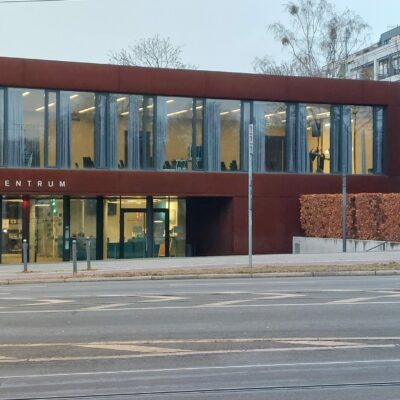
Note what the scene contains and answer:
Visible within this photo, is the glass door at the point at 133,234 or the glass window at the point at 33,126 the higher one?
the glass window at the point at 33,126

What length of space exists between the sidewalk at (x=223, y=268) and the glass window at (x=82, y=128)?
Result: 19.0 feet

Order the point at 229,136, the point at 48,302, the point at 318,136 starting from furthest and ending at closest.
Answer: the point at 318,136 → the point at 229,136 → the point at 48,302

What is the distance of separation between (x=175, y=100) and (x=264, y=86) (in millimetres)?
3985

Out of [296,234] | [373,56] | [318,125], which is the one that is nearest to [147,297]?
[296,234]

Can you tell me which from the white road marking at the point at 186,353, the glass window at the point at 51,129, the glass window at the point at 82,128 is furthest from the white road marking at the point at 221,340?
the glass window at the point at 82,128

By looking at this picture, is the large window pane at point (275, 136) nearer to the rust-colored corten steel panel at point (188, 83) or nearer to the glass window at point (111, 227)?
the rust-colored corten steel panel at point (188, 83)

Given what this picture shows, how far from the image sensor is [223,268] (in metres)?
20.6

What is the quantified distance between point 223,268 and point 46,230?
11.1 metres

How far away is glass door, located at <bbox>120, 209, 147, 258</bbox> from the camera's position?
30.4 m

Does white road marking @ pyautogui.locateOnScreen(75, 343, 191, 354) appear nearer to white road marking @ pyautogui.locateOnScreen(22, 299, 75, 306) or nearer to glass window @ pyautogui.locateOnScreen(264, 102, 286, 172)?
white road marking @ pyautogui.locateOnScreen(22, 299, 75, 306)

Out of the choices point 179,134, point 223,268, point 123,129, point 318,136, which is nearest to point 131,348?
point 223,268

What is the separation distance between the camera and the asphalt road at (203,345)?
23.0 feet

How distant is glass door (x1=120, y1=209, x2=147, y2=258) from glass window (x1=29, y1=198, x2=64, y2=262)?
2.67 m

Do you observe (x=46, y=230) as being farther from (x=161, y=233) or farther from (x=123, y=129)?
(x=123, y=129)
